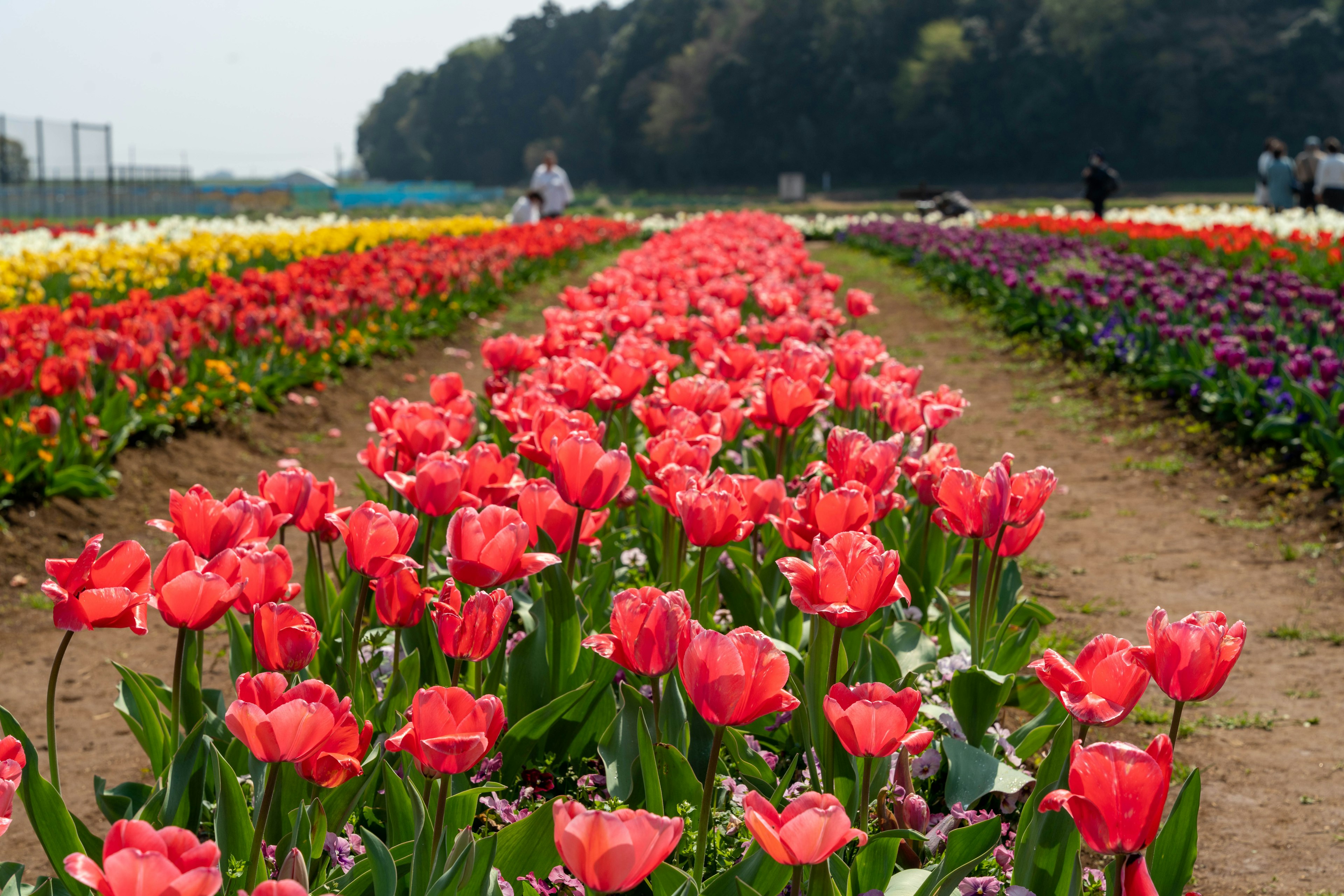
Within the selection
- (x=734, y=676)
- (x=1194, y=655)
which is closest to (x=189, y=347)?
(x=734, y=676)

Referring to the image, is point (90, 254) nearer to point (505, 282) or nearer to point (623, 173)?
point (505, 282)

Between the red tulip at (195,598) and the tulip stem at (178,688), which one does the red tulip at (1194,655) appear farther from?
the tulip stem at (178,688)

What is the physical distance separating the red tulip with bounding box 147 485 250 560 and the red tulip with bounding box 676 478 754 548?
78cm

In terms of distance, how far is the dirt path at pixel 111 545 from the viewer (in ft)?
11.6

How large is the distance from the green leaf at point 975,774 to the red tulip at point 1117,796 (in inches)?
39.1

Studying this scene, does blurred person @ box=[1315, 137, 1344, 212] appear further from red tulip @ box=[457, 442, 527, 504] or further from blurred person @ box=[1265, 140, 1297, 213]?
red tulip @ box=[457, 442, 527, 504]

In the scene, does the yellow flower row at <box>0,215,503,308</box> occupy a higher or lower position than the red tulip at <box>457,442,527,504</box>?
higher

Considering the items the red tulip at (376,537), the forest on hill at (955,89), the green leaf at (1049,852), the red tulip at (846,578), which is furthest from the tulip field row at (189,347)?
the forest on hill at (955,89)

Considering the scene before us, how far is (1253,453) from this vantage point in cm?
675

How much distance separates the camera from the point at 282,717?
138cm

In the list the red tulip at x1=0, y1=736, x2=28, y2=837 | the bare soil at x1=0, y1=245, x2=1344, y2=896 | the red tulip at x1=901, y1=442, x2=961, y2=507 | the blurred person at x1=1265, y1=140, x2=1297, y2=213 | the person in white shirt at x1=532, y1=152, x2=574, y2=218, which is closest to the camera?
the red tulip at x1=0, y1=736, x2=28, y2=837

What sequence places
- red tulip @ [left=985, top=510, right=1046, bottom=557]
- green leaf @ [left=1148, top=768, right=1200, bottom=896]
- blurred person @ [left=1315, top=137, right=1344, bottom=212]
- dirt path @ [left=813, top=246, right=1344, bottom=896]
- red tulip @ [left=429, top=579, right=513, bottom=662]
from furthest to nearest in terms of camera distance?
blurred person @ [left=1315, top=137, right=1344, bottom=212] < dirt path @ [left=813, top=246, right=1344, bottom=896] < red tulip @ [left=985, top=510, right=1046, bottom=557] < red tulip @ [left=429, top=579, right=513, bottom=662] < green leaf @ [left=1148, top=768, right=1200, bottom=896]

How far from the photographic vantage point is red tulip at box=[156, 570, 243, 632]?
166 cm


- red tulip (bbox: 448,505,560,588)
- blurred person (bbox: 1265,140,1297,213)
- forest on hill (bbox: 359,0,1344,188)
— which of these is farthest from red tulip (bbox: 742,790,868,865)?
forest on hill (bbox: 359,0,1344,188)
